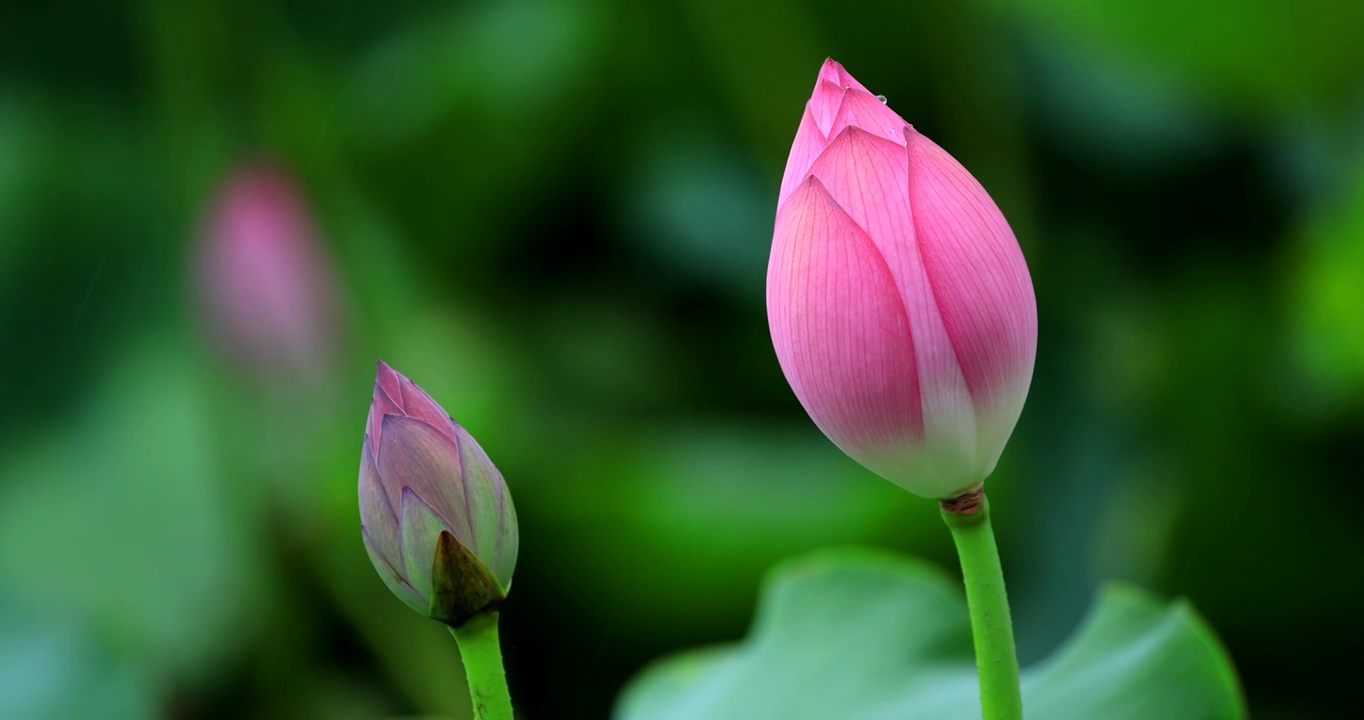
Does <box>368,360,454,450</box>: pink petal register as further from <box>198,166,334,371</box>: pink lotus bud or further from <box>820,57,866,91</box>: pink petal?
<box>198,166,334,371</box>: pink lotus bud

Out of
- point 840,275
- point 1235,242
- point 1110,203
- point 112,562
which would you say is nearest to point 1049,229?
point 1110,203

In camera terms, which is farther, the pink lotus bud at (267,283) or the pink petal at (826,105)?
the pink lotus bud at (267,283)

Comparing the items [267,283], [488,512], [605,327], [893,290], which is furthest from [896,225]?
[605,327]

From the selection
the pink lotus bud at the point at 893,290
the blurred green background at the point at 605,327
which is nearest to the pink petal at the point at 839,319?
the pink lotus bud at the point at 893,290

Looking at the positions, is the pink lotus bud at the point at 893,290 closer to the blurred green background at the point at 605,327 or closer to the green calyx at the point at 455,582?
the green calyx at the point at 455,582

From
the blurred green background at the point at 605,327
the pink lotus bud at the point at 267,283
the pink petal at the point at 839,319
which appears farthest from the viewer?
the pink lotus bud at the point at 267,283

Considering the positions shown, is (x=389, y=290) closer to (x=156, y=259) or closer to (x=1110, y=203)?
(x=156, y=259)

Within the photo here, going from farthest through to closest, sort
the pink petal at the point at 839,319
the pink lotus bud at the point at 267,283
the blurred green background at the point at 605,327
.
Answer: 1. the pink lotus bud at the point at 267,283
2. the blurred green background at the point at 605,327
3. the pink petal at the point at 839,319

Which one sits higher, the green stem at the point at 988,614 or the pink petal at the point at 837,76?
the pink petal at the point at 837,76
